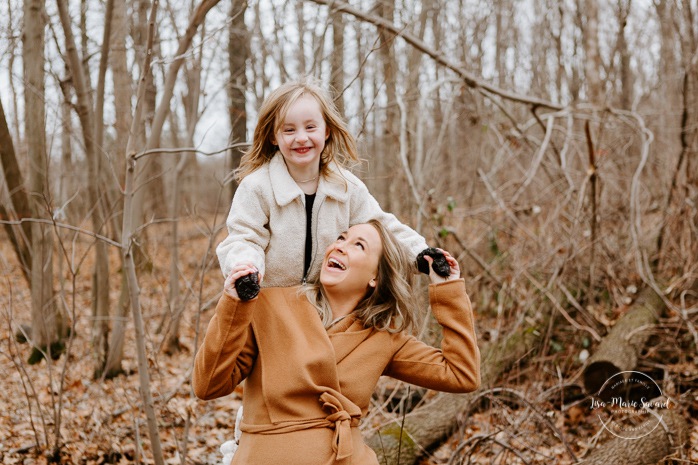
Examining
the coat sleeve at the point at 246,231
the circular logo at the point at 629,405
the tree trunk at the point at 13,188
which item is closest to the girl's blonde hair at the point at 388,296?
the coat sleeve at the point at 246,231

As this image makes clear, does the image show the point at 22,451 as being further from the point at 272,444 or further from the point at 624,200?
the point at 624,200

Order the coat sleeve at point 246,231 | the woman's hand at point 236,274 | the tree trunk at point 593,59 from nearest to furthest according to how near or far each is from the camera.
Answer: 1. the woman's hand at point 236,274
2. the coat sleeve at point 246,231
3. the tree trunk at point 593,59

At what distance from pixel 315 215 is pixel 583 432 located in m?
3.07

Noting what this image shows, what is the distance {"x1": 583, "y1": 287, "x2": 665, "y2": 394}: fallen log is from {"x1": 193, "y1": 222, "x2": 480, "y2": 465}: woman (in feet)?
9.38

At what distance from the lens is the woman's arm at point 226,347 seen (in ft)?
6.84

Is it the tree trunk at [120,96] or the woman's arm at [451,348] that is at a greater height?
the tree trunk at [120,96]

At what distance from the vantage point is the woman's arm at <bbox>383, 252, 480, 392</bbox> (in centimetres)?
233

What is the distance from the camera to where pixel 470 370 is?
7.66 ft

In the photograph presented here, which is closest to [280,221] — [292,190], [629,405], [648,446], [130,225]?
[292,190]

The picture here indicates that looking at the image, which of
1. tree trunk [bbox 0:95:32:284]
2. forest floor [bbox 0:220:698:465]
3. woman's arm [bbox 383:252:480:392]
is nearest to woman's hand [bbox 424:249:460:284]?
woman's arm [bbox 383:252:480:392]

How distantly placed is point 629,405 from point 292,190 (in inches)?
127

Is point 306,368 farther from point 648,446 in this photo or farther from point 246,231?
point 648,446

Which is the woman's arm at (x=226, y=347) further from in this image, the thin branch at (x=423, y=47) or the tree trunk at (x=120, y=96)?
the tree trunk at (x=120, y=96)

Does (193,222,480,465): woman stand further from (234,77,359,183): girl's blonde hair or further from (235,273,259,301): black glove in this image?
(234,77,359,183): girl's blonde hair
